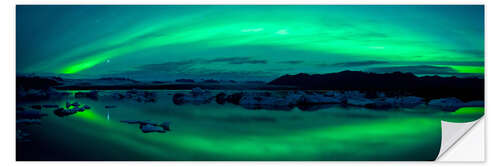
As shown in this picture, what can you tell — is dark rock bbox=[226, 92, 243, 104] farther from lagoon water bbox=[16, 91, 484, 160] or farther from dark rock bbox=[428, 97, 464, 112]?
dark rock bbox=[428, 97, 464, 112]

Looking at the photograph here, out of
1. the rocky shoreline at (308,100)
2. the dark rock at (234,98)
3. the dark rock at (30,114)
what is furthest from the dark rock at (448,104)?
the dark rock at (30,114)

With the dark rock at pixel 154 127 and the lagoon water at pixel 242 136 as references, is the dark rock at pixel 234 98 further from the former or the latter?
the dark rock at pixel 154 127

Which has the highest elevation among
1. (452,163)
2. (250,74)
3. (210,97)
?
(250,74)

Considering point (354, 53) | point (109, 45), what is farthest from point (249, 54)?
point (109, 45)

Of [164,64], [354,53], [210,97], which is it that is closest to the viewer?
[354,53]

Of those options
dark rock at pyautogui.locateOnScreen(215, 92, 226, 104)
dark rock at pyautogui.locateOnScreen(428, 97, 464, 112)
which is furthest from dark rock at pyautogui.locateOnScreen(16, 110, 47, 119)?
dark rock at pyautogui.locateOnScreen(428, 97, 464, 112)

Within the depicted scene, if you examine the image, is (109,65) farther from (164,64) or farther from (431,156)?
(431,156)
